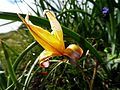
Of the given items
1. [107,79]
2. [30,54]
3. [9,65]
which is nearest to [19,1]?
[30,54]

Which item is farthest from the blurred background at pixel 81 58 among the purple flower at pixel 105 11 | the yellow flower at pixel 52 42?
the yellow flower at pixel 52 42

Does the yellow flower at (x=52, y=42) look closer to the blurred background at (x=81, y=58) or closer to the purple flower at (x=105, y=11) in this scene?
the blurred background at (x=81, y=58)

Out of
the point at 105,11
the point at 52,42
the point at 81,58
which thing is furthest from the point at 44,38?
the point at 105,11

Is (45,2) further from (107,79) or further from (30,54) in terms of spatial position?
(107,79)

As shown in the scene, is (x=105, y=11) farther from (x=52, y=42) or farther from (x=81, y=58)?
(x=52, y=42)

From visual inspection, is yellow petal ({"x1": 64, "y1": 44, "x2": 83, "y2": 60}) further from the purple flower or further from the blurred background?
the purple flower

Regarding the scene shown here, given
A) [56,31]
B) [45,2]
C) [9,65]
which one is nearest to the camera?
[56,31]

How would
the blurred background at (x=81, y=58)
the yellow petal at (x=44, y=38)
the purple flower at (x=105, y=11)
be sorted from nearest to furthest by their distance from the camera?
the yellow petal at (x=44, y=38)
the blurred background at (x=81, y=58)
the purple flower at (x=105, y=11)

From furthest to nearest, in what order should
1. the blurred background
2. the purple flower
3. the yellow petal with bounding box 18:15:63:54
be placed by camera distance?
the purple flower → the blurred background → the yellow petal with bounding box 18:15:63:54

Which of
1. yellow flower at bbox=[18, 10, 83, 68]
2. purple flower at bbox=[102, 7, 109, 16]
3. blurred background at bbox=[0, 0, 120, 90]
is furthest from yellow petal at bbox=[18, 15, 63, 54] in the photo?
purple flower at bbox=[102, 7, 109, 16]
